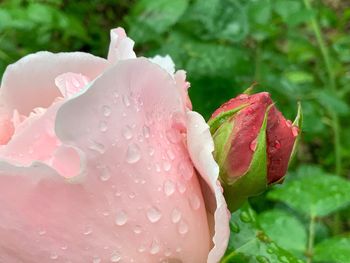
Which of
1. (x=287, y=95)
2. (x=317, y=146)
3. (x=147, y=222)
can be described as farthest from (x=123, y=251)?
(x=317, y=146)

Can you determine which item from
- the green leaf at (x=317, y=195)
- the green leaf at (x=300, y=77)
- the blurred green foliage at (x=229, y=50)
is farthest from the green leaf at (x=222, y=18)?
the green leaf at (x=300, y=77)

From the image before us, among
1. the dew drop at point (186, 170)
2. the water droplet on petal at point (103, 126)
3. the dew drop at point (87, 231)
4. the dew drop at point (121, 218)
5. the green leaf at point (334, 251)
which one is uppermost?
the water droplet on petal at point (103, 126)

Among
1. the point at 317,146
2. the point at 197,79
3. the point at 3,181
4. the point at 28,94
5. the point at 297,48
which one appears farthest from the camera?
the point at 317,146

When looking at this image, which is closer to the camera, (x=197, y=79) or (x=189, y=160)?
(x=189, y=160)

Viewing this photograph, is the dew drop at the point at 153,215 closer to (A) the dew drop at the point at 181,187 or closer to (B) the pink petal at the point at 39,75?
(A) the dew drop at the point at 181,187

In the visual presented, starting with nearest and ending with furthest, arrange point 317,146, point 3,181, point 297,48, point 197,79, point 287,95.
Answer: point 3,181 → point 197,79 → point 287,95 → point 297,48 → point 317,146

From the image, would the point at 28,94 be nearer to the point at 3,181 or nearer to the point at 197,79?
the point at 3,181

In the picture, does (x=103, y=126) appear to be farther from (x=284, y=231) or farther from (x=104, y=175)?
(x=284, y=231)
